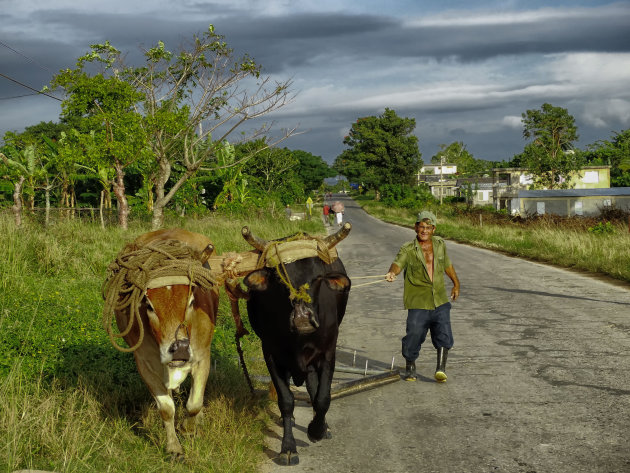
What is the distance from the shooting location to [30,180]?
27406mm

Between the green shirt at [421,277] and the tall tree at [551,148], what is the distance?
5398 centimetres

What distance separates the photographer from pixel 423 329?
7523mm

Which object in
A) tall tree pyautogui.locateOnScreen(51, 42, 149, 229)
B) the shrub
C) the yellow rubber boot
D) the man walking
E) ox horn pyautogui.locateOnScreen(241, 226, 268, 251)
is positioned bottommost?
the yellow rubber boot

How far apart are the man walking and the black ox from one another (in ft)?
7.44

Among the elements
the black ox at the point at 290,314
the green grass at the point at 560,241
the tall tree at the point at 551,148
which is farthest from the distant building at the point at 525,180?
the black ox at the point at 290,314

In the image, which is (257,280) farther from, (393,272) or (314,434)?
(393,272)

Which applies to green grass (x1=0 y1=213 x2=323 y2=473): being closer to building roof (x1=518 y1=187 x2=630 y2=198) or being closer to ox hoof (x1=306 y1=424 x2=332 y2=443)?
ox hoof (x1=306 y1=424 x2=332 y2=443)

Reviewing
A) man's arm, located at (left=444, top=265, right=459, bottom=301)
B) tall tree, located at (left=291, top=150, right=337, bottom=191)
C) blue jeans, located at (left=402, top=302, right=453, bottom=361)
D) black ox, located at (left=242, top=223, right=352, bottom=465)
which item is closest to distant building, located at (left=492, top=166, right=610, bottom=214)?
tall tree, located at (left=291, top=150, right=337, bottom=191)

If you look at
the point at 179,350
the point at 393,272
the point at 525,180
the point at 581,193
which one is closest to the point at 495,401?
the point at 393,272

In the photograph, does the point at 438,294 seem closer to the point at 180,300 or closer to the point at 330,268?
the point at 330,268

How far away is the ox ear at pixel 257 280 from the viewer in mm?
5176

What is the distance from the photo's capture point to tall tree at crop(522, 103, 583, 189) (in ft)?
191

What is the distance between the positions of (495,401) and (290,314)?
2.63m

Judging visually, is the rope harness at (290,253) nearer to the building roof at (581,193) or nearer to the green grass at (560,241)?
the green grass at (560,241)
